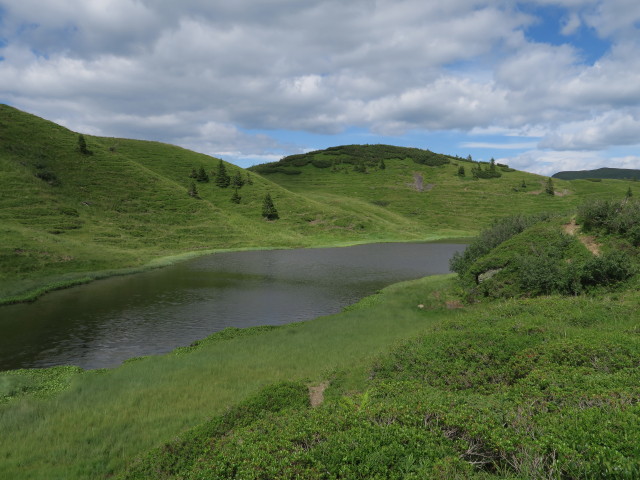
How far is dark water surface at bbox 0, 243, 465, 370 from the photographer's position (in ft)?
79.0

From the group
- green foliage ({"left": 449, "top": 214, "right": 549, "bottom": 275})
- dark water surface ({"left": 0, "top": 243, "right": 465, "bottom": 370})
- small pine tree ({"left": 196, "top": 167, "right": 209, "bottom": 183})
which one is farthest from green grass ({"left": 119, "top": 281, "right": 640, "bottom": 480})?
small pine tree ({"left": 196, "top": 167, "right": 209, "bottom": 183})

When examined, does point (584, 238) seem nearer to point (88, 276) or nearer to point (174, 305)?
point (174, 305)

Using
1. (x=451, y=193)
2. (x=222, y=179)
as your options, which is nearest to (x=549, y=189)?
(x=451, y=193)

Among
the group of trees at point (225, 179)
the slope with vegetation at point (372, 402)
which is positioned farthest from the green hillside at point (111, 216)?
the slope with vegetation at point (372, 402)

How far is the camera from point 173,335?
87.2 ft

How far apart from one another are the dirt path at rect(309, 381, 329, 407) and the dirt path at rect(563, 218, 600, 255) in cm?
2478

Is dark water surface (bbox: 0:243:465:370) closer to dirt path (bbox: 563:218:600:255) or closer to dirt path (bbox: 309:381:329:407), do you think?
dirt path (bbox: 309:381:329:407)

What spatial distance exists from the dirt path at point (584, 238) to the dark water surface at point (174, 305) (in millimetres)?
20113

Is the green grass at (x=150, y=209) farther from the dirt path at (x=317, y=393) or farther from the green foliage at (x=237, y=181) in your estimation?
the dirt path at (x=317, y=393)

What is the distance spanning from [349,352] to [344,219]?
9223cm

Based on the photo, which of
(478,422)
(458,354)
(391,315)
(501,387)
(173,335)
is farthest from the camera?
(391,315)

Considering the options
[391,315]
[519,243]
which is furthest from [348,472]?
[519,243]

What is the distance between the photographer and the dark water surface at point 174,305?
24.1m

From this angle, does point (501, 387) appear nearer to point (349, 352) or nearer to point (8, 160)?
point (349, 352)
